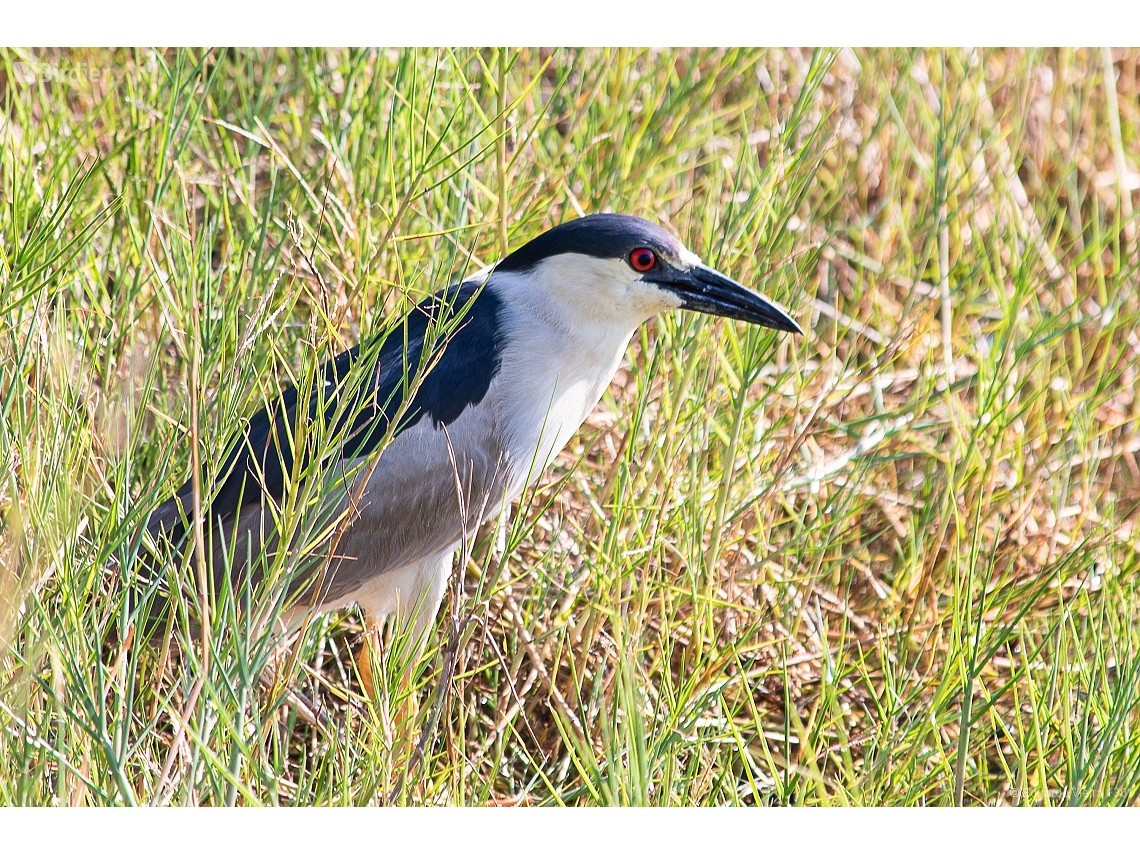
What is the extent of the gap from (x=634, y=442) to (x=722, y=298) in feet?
1.31

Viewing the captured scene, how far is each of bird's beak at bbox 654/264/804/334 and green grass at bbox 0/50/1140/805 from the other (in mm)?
78

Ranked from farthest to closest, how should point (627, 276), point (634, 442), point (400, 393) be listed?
point (627, 276), point (400, 393), point (634, 442)

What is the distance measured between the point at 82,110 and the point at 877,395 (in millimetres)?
2289

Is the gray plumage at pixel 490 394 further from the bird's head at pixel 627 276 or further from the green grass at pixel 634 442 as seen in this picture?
the green grass at pixel 634 442

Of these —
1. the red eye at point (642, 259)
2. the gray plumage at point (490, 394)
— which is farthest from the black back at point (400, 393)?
the red eye at point (642, 259)

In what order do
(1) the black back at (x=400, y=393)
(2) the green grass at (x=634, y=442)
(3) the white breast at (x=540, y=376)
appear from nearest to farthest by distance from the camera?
1. (2) the green grass at (x=634, y=442)
2. (1) the black back at (x=400, y=393)
3. (3) the white breast at (x=540, y=376)

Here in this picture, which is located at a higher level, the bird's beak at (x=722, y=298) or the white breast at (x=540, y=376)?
the bird's beak at (x=722, y=298)

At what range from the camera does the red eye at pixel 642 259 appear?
8.46 feet

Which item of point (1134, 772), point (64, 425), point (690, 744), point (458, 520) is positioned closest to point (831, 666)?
point (690, 744)

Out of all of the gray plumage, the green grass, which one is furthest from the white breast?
the green grass

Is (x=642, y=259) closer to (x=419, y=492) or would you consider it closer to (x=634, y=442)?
(x=634, y=442)

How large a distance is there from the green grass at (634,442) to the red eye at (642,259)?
0.17 m

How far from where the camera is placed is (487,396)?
2625mm

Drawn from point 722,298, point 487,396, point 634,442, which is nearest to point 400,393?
point 487,396
